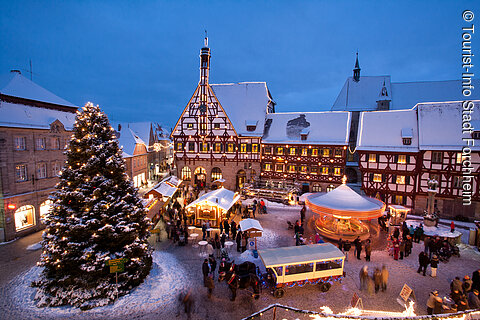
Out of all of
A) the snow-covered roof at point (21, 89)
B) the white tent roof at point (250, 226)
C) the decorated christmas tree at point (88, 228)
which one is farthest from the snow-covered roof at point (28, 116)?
the white tent roof at point (250, 226)

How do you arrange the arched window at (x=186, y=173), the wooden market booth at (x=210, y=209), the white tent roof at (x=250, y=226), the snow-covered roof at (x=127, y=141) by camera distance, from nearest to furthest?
the white tent roof at (x=250, y=226) < the wooden market booth at (x=210, y=209) < the snow-covered roof at (x=127, y=141) < the arched window at (x=186, y=173)

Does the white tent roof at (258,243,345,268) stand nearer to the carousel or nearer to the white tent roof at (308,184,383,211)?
the carousel

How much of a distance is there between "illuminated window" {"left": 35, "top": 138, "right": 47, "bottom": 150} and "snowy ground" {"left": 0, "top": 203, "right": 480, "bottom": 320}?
9514mm

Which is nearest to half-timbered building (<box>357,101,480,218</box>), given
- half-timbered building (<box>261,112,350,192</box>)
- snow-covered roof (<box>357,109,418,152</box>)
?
snow-covered roof (<box>357,109,418,152</box>)

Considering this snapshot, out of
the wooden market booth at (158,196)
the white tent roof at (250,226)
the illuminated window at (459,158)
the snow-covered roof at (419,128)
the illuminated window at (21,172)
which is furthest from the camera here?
the snow-covered roof at (419,128)

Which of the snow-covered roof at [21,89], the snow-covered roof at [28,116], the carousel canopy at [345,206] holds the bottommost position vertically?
the carousel canopy at [345,206]

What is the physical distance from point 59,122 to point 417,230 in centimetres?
2764

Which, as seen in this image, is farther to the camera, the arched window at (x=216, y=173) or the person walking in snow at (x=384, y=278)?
the arched window at (x=216, y=173)

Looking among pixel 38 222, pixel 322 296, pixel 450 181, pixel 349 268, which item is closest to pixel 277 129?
pixel 450 181

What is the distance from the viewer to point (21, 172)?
17203 mm

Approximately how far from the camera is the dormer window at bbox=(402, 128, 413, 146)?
23.7 m

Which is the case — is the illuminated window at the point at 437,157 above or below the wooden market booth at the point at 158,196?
above

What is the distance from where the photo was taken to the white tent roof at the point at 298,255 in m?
10.6

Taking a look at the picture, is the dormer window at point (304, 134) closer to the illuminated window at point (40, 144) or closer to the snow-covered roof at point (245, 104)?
the snow-covered roof at point (245, 104)
